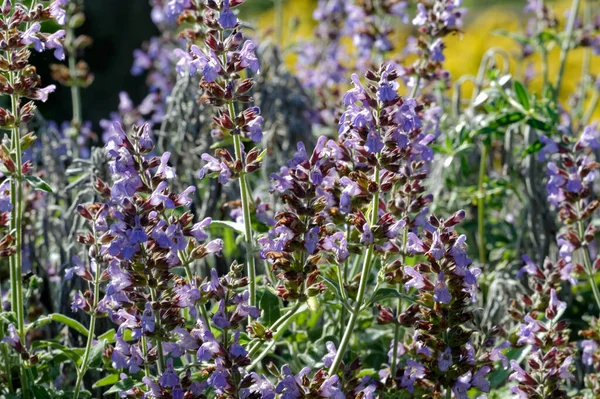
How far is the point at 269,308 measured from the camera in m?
2.63

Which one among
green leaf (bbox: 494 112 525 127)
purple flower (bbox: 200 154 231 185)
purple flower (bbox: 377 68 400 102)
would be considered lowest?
green leaf (bbox: 494 112 525 127)

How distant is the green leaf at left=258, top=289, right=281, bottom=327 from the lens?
8.58 feet

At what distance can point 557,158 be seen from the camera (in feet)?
13.2

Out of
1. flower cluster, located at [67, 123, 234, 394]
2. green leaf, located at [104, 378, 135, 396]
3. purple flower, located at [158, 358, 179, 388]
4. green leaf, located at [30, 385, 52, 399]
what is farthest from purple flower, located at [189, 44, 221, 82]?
green leaf, located at [30, 385, 52, 399]

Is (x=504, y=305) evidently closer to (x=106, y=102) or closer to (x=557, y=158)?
(x=557, y=158)

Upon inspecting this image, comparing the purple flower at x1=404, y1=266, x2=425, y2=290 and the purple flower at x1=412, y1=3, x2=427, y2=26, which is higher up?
the purple flower at x1=412, y1=3, x2=427, y2=26

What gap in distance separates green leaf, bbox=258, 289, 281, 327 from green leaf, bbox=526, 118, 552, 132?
1308 millimetres

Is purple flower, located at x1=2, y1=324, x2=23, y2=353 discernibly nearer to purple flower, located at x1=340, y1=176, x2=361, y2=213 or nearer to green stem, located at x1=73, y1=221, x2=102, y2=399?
green stem, located at x1=73, y1=221, x2=102, y2=399

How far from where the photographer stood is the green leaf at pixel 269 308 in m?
2.62

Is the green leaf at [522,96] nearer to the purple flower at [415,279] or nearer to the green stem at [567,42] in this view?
the green stem at [567,42]

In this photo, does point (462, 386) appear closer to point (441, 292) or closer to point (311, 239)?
point (441, 292)

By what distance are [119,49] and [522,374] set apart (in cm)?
804

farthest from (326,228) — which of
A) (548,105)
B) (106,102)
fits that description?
(106,102)

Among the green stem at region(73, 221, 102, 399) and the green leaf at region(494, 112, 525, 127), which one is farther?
the green leaf at region(494, 112, 525, 127)
